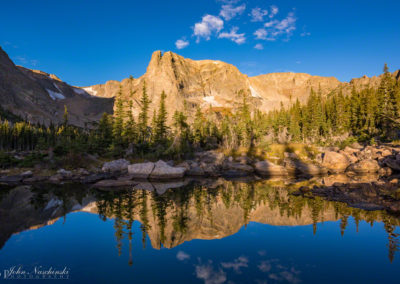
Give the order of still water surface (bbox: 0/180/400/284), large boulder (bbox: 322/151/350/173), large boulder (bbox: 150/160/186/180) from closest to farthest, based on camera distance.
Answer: still water surface (bbox: 0/180/400/284) → large boulder (bbox: 150/160/186/180) → large boulder (bbox: 322/151/350/173)

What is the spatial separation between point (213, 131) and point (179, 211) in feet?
194

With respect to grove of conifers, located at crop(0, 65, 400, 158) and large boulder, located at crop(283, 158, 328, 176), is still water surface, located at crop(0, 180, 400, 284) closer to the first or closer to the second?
large boulder, located at crop(283, 158, 328, 176)

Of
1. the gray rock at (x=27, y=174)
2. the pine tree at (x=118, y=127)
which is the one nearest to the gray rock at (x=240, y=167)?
the pine tree at (x=118, y=127)

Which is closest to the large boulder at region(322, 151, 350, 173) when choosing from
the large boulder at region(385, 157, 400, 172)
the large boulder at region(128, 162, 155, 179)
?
the large boulder at region(385, 157, 400, 172)

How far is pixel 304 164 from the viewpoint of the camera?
50312 mm

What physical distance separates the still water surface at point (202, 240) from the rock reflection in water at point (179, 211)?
0.09m

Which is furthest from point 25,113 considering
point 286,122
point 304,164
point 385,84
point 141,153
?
point 385,84

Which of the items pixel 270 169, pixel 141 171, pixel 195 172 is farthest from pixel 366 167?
pixel 141 171

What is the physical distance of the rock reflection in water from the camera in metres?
16.5

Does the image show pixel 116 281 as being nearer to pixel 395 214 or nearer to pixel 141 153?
pixel 395 214

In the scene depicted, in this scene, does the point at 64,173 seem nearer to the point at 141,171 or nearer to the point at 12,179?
the point at 12,179

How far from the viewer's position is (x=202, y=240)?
15578 millimetres

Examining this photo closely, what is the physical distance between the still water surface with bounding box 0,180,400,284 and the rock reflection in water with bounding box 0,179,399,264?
0.31ft

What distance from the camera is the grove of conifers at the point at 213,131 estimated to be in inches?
2299
